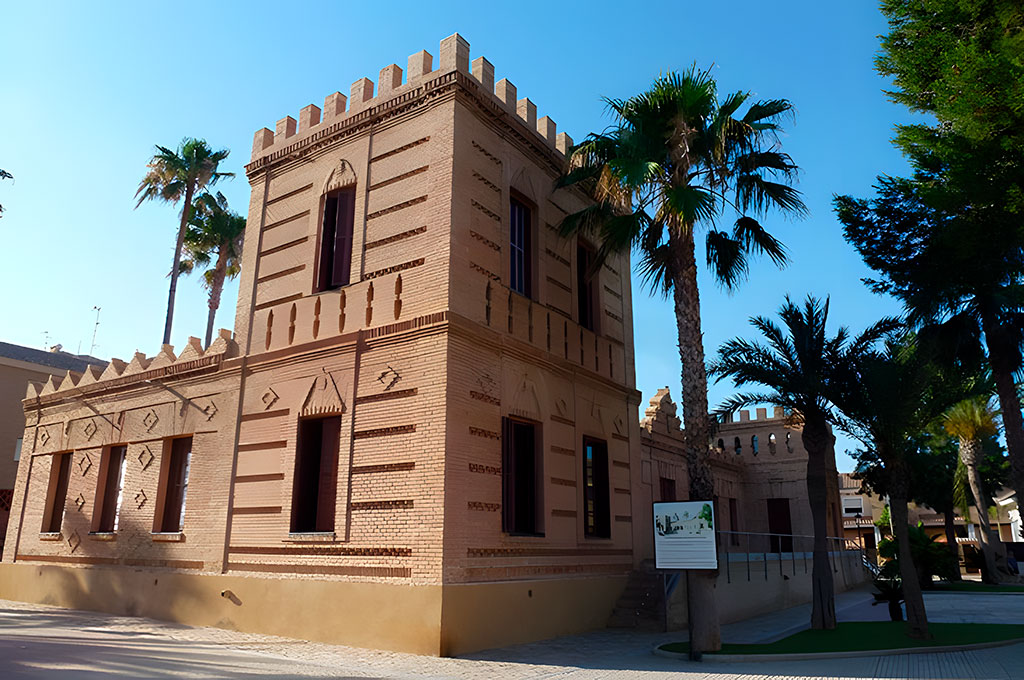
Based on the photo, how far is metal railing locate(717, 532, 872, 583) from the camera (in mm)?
17516

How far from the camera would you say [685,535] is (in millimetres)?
11039

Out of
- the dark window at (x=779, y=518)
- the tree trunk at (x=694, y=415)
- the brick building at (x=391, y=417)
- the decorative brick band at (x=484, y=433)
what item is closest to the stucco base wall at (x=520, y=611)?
the brick building at (x=391, y=417)

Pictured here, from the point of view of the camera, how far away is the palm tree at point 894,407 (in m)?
13.7

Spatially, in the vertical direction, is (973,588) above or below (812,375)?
below

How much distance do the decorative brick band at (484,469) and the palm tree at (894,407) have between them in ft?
24.0

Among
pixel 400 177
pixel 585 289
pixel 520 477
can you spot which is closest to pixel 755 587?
pixel 520 477

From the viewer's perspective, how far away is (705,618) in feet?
36.5

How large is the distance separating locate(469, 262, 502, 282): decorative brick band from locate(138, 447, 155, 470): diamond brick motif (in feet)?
30.3

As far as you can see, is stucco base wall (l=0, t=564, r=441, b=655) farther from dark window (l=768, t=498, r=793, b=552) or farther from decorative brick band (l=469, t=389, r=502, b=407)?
dark window (l=768, t=498, r=793, b=552)

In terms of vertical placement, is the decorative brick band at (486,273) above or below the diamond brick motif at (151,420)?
above

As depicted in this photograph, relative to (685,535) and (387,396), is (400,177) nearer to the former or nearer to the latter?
(387,396)

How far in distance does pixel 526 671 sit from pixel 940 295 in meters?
13.0

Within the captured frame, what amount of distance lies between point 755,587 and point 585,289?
8.68 metres

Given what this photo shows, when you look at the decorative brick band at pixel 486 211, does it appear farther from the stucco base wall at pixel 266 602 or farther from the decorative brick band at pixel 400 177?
the stucco base wall at pixel 266 602
